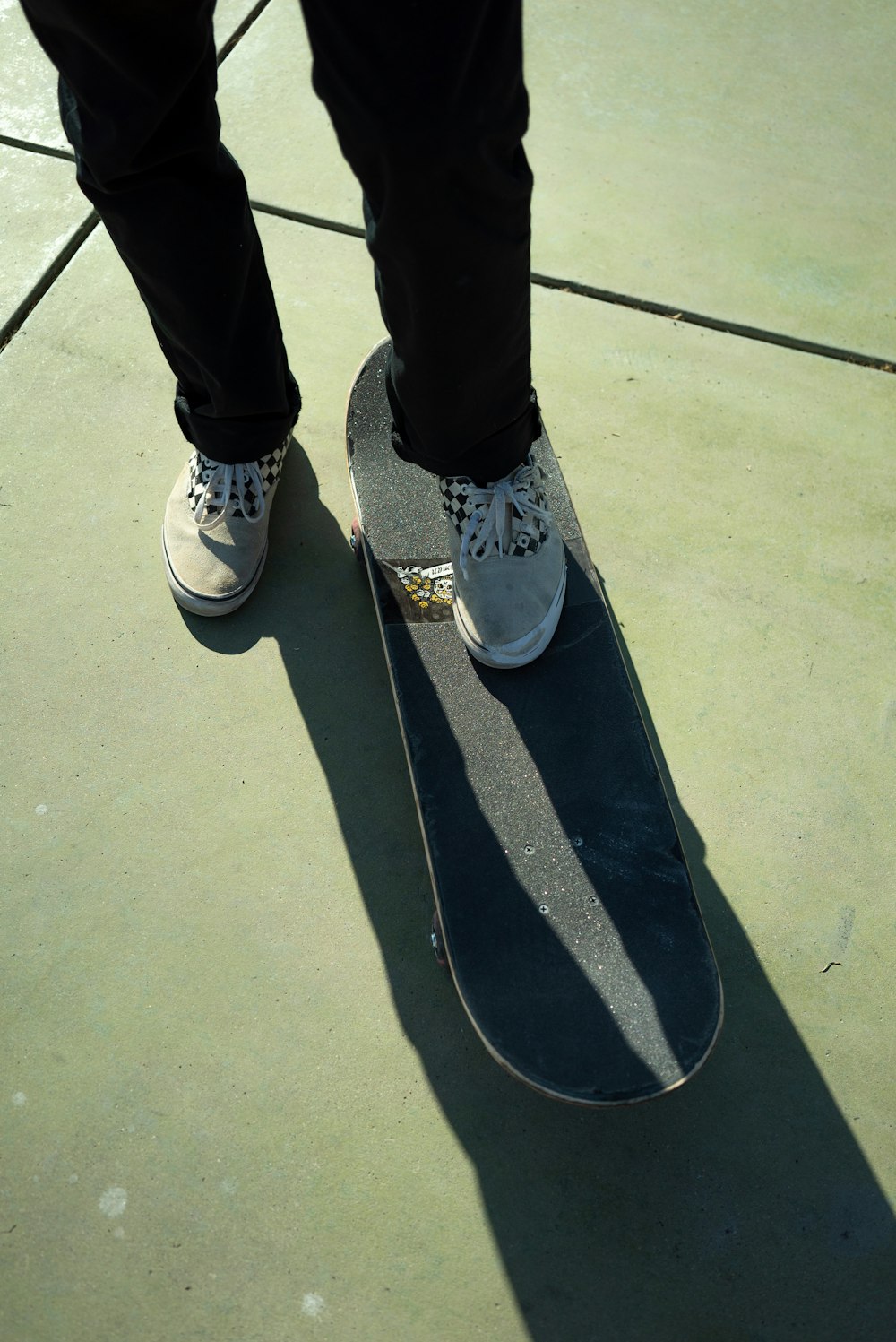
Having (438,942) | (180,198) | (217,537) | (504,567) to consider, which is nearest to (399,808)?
(438,942)

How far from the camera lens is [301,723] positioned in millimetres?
1618

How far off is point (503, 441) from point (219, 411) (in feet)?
1.58

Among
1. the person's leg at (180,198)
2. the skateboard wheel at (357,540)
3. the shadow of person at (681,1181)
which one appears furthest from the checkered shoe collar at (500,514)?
the shadow of person at (681,1181)

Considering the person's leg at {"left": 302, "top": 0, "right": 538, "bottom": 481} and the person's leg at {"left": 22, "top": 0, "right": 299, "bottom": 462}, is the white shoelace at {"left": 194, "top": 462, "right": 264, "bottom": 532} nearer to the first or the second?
the person's leg at {"left": 22, "top": 0, "right": 299, "bottom": 462}

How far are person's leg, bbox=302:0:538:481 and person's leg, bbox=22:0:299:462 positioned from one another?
0.87 ft

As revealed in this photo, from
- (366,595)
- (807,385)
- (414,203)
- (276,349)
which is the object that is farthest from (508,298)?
(807,385)

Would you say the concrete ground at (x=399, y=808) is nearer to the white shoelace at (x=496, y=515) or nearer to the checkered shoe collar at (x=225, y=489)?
the checkered shoe collar at (x=225, y=489)

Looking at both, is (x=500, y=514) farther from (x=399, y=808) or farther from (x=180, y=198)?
(x=180, y=198)

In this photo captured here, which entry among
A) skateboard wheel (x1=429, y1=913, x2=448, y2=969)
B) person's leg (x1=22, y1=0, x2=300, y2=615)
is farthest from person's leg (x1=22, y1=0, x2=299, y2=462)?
skateboard wheel (x1=429, y1=913, x2=448, y2=969)

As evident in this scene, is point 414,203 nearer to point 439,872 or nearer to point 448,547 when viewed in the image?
point 448,547

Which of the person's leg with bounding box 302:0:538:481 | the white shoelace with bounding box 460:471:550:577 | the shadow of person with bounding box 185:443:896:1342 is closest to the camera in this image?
the person's leg with bounding box 302:0:538:481

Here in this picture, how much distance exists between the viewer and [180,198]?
1.25m

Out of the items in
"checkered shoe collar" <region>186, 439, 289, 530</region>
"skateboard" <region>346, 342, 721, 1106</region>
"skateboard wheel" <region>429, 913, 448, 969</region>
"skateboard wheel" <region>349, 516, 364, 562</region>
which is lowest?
"skateboard wheel" <region>429, 913, 448, 969</region>

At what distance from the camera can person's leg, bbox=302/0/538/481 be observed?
2.96 ft
